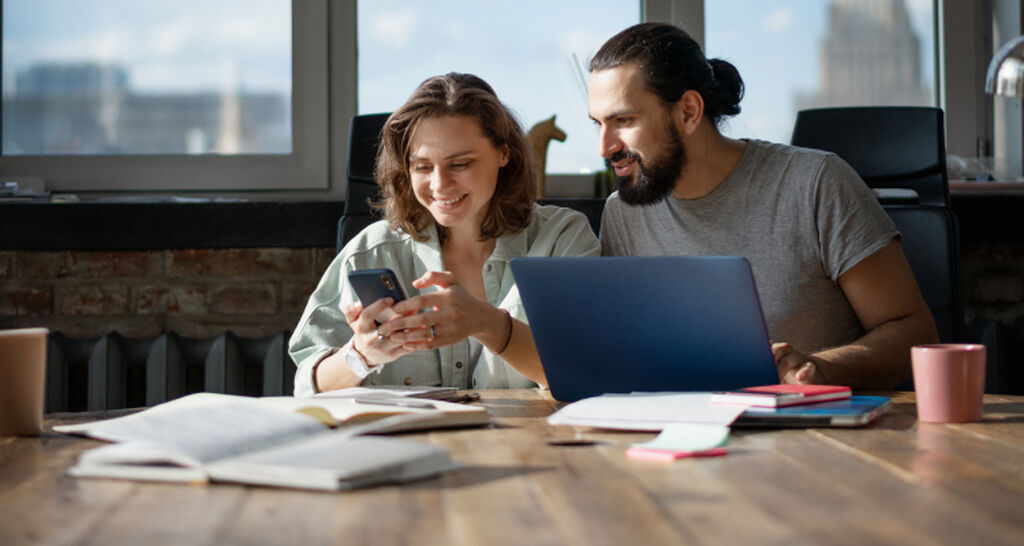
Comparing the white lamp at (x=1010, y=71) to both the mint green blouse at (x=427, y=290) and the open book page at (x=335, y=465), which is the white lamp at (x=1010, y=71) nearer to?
the mint green blouse at (x=427, y=290)

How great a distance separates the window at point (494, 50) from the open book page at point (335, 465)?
1.87 m

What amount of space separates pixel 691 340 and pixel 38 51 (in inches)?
81.6

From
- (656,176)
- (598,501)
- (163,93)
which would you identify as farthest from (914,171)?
(163,93)

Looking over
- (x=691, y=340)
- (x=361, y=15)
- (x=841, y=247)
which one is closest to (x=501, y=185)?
(x=841, y=247)

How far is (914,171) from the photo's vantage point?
1875mm

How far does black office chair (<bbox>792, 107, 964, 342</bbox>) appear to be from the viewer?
5.81 ft

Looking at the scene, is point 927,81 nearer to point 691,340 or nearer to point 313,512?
point 691,340

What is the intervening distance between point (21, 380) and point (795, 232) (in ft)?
3.79

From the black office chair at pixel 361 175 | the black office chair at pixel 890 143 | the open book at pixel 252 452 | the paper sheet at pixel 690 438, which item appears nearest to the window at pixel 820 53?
the black office chair at pixel 890 143

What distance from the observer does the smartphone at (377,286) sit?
1234 mm

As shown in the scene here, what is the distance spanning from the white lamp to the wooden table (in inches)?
54.1

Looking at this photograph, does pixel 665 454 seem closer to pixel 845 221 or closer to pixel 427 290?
pixel 845 221

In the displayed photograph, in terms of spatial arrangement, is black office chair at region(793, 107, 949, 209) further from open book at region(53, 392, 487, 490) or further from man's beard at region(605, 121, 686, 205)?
open book at region(53, 392, 487, 490)

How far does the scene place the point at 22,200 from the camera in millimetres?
2344
